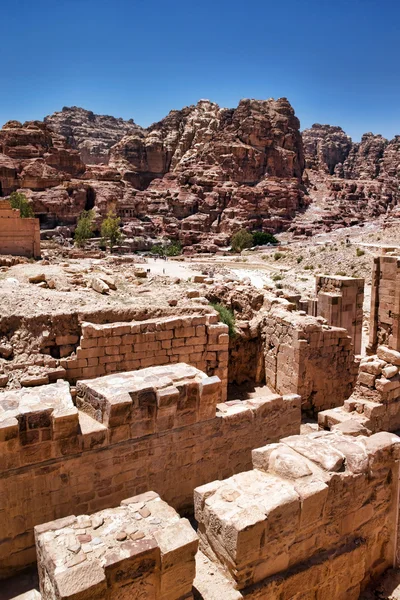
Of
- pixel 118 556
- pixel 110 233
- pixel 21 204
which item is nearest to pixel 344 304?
pixel 118 556

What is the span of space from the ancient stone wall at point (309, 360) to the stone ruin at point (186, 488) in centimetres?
206

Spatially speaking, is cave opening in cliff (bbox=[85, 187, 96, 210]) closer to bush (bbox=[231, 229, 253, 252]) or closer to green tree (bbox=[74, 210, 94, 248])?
green tree (bbox=[74, 210, 94, 248])

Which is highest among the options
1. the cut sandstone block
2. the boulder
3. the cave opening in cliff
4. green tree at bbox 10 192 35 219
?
the cave opening in cliff

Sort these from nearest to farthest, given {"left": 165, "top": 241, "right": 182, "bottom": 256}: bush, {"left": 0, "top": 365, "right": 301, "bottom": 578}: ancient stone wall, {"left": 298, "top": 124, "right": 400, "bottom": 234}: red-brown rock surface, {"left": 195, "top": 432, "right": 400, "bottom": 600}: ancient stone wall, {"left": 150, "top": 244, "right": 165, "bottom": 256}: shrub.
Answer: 1. {"left": 195, "top": 432, "right": 400, "bottom": 600}: ancient stone wall
2. {"left": 0, "top": 365, "right": 301, "bottom": 578}: ancient stone wall
3. {"left": 150, "top": 244, "right": 165, "bottom": 256}: shrub
4. {"left": 165, "top": 241, "right": 182, "bottom": 256}: bush
5. {"left": 298, "top": 124, "right": 400, "bottom": 234}: red-brown rock surface

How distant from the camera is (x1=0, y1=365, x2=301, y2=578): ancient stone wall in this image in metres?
4.44

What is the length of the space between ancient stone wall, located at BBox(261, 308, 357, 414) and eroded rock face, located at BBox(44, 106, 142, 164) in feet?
417

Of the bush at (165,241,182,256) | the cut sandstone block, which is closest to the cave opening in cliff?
the bush at (165,241,182,256)

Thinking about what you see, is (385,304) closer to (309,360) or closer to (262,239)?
(309,360)

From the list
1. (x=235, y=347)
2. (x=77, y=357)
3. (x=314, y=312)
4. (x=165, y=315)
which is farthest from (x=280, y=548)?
(x=314, y=312)

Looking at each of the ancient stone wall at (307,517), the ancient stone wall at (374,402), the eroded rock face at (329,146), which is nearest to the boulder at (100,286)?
the ancient stone wall at (374,402)

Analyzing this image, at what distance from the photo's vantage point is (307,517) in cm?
417

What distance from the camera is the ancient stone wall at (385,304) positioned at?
14.2 metres

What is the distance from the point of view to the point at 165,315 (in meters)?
9.21

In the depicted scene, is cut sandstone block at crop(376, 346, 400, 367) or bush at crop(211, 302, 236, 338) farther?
bush at crop(211, 302, 236, 338)
